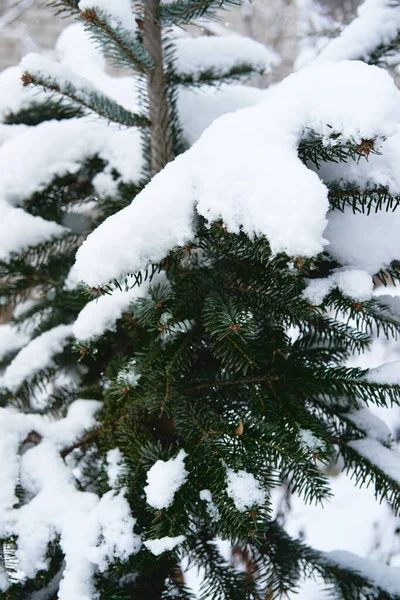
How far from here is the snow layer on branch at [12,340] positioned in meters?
1.08

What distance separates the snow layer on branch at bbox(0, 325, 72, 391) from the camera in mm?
927

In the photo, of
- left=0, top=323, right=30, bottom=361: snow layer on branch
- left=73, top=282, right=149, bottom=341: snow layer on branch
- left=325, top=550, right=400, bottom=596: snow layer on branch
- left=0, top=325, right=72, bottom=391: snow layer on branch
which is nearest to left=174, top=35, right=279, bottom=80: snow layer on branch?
left=73, top=282, right=149, bottom=341: snow layer on branch

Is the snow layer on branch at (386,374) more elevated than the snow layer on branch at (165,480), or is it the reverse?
the snow layer on branch at (386,374)

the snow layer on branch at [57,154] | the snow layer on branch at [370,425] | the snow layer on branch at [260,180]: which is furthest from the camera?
the snow layer on branch at [57,154]

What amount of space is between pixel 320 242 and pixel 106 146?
668 millimetres

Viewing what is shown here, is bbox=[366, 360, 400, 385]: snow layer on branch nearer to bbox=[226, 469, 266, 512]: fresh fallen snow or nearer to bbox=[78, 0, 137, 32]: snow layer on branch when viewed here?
bbox=[226, 469, 266, 512]: fresh fallen snow

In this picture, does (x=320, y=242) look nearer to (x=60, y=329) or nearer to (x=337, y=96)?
(x=337, y=96)

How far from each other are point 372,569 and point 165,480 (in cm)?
60

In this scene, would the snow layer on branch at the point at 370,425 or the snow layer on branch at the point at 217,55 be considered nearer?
the snow layer on branch at the point at 370,425

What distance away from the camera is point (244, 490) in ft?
1.77

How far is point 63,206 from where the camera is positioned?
100 centimetres

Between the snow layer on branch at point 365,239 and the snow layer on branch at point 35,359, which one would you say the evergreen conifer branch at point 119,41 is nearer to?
the snow layer on branch at point 365,239

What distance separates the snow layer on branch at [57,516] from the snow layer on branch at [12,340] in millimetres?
313

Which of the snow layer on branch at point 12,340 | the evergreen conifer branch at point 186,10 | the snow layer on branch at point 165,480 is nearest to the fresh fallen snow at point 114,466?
the snow layer on branch at point 165,480
